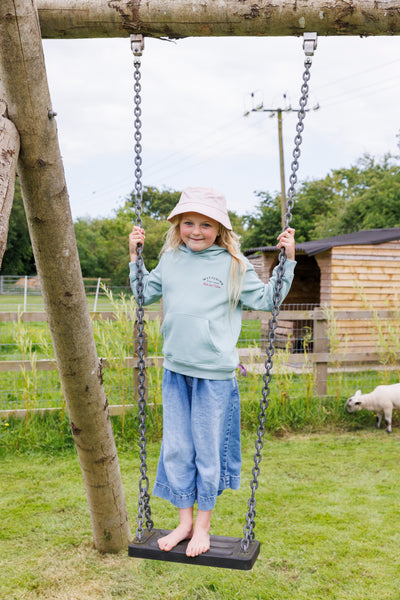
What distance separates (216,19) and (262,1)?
0.74 ft

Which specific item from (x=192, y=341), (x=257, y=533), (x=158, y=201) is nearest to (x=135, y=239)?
(x=192, y=341)

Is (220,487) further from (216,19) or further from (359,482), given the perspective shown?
(359,482)

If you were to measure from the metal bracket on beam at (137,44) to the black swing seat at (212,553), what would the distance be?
2.17 metres

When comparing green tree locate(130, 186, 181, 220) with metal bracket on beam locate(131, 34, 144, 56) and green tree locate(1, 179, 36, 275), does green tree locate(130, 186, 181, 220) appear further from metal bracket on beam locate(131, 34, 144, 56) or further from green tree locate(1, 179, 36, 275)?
metal bracket on beam locate(131, 34, 144, 56)

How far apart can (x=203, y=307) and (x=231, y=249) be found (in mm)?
314

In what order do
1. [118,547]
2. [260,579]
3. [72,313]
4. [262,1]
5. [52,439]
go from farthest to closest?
[52,439], [118,547], [260,579], [72,313], [262,1]

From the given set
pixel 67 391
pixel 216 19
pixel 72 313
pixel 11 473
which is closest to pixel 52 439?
pixel 11 473

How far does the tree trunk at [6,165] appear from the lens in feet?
6.53

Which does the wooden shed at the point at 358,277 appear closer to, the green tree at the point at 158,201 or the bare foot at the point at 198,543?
the bare foot at the point at 198,543

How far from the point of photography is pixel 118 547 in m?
3.84

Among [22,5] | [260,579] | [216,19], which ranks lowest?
[260,579]

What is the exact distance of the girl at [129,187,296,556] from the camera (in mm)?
2555

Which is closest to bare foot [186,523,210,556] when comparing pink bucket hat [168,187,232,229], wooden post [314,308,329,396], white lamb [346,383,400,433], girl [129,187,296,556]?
girl [129,187,296,556]

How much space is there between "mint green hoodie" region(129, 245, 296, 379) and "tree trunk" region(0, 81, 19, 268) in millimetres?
730
